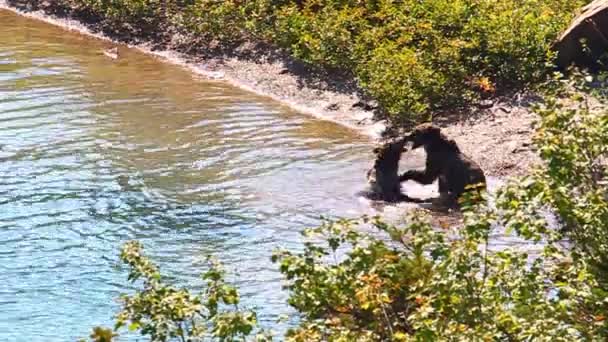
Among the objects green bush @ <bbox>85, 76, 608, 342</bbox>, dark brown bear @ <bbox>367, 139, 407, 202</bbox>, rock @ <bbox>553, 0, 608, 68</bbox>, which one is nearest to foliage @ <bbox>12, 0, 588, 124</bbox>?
rock @ <bbox>553, 0, 608, 68</bbox>

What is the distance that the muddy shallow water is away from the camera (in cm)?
1159

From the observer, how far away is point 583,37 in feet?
54.4

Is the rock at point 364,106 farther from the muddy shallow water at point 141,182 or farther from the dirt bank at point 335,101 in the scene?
the muddy shallow water at point 141,182

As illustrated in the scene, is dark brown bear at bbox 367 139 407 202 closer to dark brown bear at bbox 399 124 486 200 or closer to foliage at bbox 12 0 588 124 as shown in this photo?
dark brown bear at bbox 399 124 486 200

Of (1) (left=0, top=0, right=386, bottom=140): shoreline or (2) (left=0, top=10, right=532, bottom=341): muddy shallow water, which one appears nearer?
(2) (left=0, top=10, right=532, bottom=341): muddy shallow water

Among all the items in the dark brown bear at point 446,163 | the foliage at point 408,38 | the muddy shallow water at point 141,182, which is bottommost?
the muddy shallow water at point 141,182

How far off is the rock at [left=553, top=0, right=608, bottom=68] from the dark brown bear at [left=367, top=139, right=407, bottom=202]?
4072 mm

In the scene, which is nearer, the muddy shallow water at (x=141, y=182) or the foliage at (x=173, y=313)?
the foliage at (x=173, y=313)

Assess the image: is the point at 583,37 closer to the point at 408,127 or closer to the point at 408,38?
the point at 408,127

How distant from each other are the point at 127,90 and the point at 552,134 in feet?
46.5

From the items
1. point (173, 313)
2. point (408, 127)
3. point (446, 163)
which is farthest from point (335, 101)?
point (173, 313)

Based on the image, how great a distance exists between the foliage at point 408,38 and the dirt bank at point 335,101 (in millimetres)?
325

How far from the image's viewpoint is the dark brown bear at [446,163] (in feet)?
45.1

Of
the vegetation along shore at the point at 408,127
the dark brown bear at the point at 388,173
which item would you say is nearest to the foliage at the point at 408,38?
the vegetation along shore at the point at 408,127
